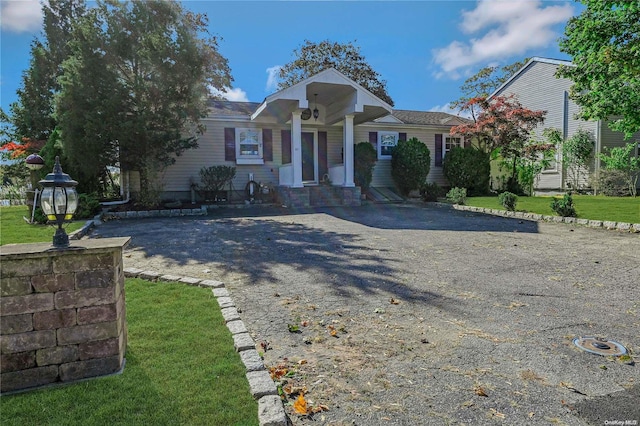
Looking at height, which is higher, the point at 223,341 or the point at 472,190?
the point at 472,190

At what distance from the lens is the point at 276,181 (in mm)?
15789

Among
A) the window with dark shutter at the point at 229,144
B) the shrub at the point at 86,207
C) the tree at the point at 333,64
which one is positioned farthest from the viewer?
the tree at the point at 333,64

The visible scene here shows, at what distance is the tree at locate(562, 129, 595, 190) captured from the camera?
17.2 m

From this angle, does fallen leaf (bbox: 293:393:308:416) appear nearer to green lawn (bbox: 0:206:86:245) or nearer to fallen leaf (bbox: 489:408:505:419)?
fallen leaf (bbox: 489:408:505:419)

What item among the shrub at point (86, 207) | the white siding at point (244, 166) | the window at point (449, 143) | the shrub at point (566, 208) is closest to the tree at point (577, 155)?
the window at point (449, 143)

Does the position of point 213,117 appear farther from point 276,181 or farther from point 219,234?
point 219,234

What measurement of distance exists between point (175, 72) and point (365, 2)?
6.22 metres

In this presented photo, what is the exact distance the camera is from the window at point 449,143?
61.0 feet

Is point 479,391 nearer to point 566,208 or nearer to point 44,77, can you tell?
point 566,208

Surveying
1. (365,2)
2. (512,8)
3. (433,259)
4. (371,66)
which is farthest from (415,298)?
(371,66)

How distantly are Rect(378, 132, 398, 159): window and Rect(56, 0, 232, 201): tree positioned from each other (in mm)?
8504

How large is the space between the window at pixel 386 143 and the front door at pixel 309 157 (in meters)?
3.29

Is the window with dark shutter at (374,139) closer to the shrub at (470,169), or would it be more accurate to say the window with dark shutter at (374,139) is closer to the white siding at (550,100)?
the shrub at (470,169)

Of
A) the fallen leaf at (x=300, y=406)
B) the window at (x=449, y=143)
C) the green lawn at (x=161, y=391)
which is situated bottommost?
the fallen leaf at (x=300, y=406)
